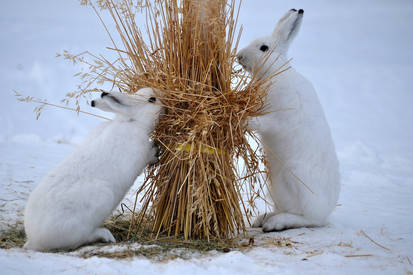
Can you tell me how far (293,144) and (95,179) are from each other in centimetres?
150

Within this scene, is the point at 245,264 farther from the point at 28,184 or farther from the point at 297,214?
the point at 28,184

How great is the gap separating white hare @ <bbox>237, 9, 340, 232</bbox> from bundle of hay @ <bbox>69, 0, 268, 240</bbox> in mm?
271

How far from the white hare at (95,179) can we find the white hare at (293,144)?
876 millimetres

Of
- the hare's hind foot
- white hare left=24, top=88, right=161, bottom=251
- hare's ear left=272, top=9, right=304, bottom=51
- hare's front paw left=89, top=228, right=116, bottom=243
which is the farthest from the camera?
hare's ear left=272, top=9, right=304, bottom=51

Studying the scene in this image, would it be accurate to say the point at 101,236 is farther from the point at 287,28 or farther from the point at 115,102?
the point at 287,28

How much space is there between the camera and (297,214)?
3023 millimetres

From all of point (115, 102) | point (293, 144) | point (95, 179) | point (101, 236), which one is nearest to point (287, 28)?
point (293, 144)

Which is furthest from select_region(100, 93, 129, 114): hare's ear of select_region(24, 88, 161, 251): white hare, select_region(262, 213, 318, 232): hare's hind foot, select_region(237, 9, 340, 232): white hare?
select_region(262, 213, 318, 232): hare's hind foot

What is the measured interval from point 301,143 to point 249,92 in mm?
650

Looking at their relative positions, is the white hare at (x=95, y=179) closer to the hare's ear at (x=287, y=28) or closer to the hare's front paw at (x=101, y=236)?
the hare's front paw at (x=101, y=236)

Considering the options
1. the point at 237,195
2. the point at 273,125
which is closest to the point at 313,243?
the point at 237,195

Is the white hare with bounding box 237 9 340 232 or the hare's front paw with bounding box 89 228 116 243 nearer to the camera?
the hare's front paw with bounding box 89 228 116 243

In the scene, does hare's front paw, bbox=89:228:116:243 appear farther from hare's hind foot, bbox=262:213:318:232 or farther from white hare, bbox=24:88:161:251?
hare's hind foot, bbox=262:213:318:232

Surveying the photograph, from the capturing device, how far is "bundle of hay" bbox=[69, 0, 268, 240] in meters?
2.60
